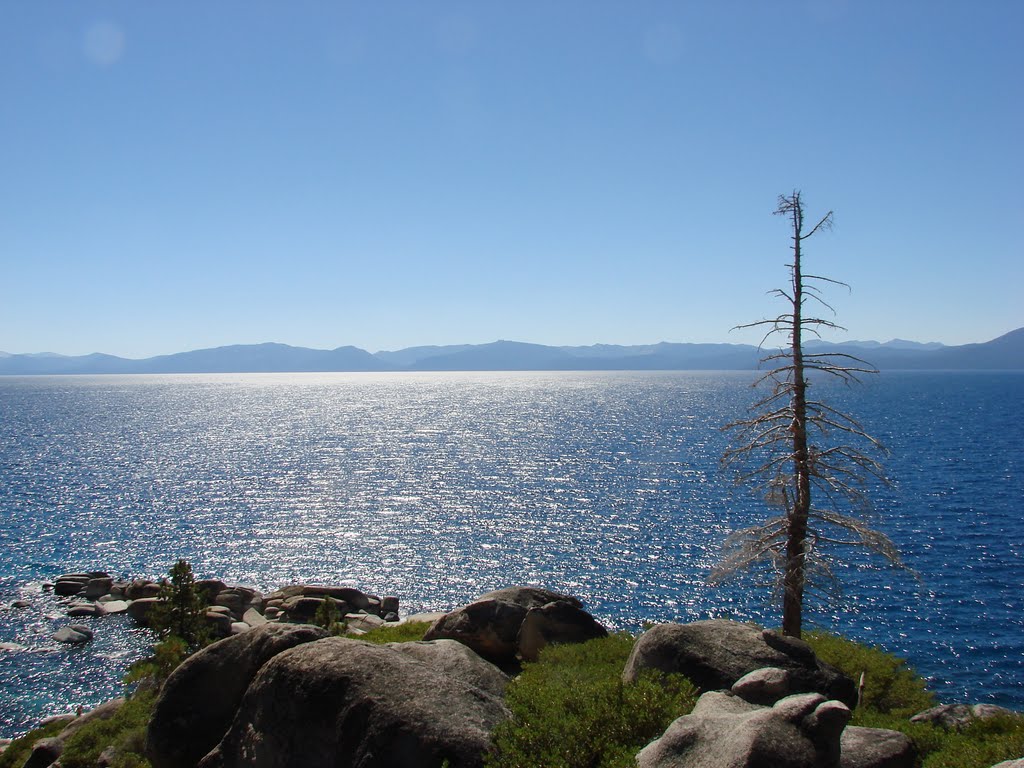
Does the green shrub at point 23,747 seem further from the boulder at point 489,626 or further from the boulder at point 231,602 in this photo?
the boulder at point 489,626

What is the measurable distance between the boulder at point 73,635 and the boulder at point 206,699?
105 ft

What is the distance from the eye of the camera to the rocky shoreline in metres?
10.8

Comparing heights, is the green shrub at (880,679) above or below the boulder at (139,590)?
above

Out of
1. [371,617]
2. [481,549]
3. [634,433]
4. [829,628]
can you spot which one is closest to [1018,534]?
[829,628]

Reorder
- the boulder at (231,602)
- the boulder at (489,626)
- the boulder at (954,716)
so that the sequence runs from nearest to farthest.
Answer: the boulder at (954,716), the boulder at (489,626), the boulder at (231,602)

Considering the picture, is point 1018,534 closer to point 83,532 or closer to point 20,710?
point 20,710

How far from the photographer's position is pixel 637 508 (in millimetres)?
68562

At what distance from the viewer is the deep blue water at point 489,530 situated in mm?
39531

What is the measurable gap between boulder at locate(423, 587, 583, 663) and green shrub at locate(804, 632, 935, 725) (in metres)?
9.18

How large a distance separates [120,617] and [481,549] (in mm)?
26635

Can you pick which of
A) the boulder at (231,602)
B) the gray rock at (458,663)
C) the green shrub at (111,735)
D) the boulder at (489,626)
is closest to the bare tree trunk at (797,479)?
the boulder at (489,626)

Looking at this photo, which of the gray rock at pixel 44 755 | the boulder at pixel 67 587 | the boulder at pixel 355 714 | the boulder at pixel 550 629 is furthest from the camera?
the boulder at pixel 67 587

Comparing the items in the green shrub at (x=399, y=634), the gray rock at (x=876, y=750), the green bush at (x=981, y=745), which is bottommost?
the green shrub at (x=399, y=634)

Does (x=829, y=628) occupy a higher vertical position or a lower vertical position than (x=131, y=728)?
lower
